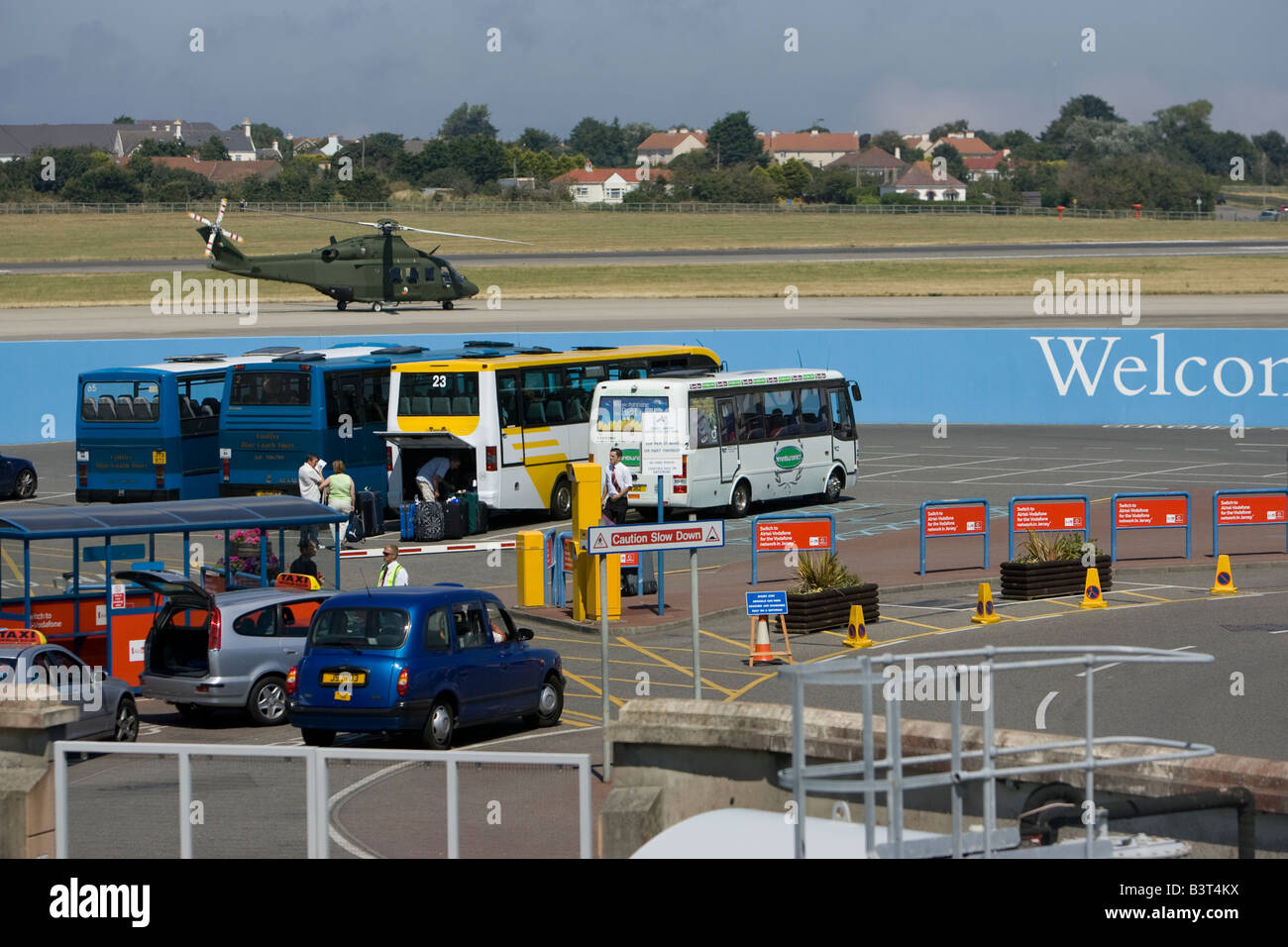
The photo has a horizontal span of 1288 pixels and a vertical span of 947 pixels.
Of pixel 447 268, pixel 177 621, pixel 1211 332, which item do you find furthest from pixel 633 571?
pixel 447 268

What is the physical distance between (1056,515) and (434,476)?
11599mm

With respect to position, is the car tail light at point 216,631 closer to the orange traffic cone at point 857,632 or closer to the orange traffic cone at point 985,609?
the orange traffic cone at point 857,632

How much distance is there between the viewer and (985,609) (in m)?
22.1

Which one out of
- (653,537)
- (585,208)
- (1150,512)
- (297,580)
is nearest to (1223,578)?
(1150,512)

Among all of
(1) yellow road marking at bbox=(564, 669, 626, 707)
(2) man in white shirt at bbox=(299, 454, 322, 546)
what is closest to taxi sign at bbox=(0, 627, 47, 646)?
(1) yellow road marking at bbox=(564, 669, 626, 707)

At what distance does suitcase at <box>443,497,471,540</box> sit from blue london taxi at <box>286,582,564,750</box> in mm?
13587

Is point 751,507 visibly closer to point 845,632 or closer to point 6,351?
point 845,632

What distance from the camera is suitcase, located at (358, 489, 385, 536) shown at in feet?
101

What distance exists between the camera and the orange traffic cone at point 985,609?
2197 centimetres

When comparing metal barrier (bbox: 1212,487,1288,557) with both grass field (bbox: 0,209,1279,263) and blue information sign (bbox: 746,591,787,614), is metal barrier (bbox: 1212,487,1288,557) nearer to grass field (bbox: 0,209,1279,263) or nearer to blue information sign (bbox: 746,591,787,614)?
blue information sign (bbox: 746,591,787,614)

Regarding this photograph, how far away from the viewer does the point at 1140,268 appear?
3184 inches
